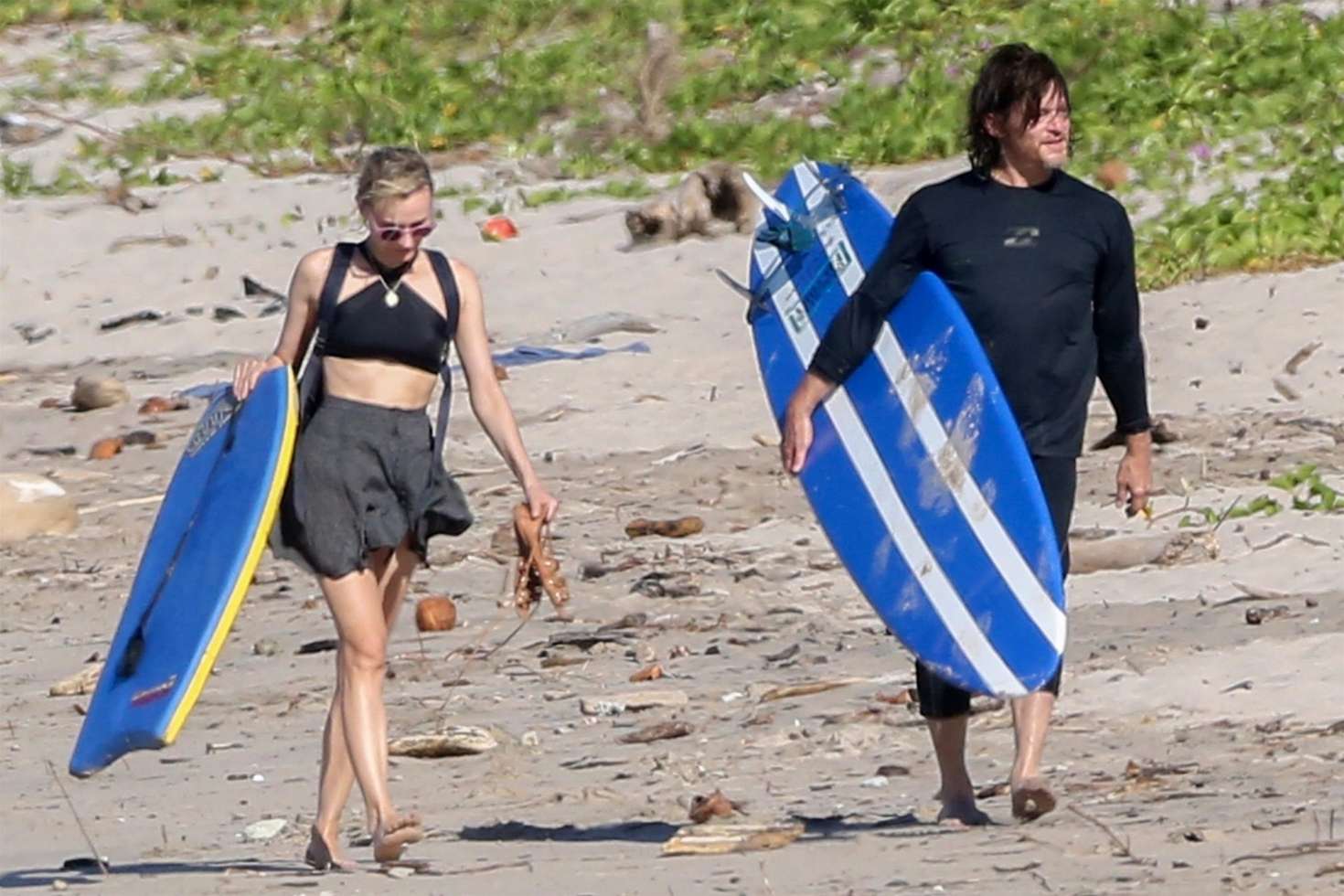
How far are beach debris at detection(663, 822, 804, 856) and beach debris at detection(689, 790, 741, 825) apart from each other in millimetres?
258

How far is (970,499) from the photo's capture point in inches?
205

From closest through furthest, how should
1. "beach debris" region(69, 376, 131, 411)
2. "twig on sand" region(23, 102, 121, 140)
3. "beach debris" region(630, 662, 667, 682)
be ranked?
1. "beach debris" region(630, 662, 667, 682)
2. "beach debris" region(69, 376, 131, 411)
3. "twig on sand" region(23, 102, 121, 140)

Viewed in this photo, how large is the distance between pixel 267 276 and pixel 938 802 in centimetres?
794

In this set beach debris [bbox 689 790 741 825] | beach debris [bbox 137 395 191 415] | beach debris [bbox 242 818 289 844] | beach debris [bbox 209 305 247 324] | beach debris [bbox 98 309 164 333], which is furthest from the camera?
beach debris [bbox 98 309 164 333]

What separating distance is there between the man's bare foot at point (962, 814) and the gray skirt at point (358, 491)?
0.99m

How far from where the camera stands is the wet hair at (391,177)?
5.10 meters

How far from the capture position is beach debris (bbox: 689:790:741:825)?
18.3 ft

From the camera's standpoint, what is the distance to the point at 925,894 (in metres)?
4.50

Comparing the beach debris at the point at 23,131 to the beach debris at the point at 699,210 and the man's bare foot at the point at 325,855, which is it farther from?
the man's bare foot at the point at 325,855

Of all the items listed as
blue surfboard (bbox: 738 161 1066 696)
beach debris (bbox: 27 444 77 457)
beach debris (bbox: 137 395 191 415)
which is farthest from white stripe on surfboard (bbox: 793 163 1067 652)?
beach debris (bbox: 137 395 191 415)

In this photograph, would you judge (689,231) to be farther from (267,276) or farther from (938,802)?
(938,802)

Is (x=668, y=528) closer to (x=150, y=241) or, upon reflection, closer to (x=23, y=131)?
(x=150, y=241)

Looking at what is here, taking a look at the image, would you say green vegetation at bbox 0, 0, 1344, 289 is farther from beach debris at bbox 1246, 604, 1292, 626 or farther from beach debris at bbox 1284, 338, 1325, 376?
beach debris at bbox 1246, 604, 1292, 626

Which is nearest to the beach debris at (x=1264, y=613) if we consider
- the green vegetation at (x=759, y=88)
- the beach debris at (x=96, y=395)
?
the green vegetation at (x=759, y=88)
